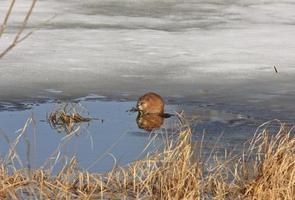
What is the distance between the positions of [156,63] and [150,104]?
1.49m

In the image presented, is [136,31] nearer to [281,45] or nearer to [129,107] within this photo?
[281,45]

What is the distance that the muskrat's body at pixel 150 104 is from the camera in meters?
5.57

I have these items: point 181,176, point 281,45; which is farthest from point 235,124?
point 281,45

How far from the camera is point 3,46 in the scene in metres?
7.38

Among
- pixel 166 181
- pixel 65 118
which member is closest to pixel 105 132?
pixel 65 118

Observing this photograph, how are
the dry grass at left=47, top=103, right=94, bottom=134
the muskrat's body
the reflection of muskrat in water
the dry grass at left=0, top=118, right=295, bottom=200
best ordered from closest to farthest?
1. the dry grass at left=0, top=118, right=295, bottom=200
2. the dry grass at left=47, top=103, right=94, bottom=134
3. the reflection of muskrat in water
4. the muskrat's body

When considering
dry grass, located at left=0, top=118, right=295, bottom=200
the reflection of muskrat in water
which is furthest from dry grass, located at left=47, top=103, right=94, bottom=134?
dry grass, located at left=0, top=118, right=295, bottom=200

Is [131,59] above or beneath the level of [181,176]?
above

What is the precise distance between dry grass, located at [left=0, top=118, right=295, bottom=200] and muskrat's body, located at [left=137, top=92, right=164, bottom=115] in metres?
1.47

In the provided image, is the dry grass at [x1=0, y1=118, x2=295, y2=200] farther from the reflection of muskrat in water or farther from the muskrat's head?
the muskrat's head

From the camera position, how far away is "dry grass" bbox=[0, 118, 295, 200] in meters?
3.90

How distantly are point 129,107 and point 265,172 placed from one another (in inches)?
76.9

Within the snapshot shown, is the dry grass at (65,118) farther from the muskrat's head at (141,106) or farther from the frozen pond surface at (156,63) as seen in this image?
the muskrat's head at (141,106)

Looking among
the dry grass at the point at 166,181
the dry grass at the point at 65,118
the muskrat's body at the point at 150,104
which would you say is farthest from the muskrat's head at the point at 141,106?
the dry grass at the point at 166,181
